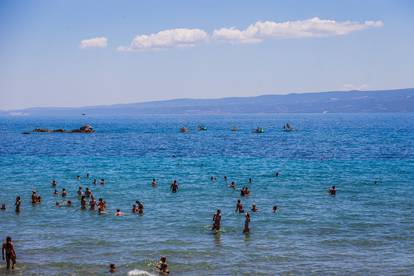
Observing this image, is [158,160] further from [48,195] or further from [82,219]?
[82,219]

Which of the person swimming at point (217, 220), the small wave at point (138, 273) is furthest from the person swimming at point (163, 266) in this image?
the person swimming at point (217, 220)

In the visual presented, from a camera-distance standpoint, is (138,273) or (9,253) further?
(9,253)

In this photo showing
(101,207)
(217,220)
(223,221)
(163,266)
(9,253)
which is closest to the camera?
(163,266)

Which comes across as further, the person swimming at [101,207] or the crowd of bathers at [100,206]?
the person swimming at [101,207]

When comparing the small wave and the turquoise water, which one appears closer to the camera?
the small wave

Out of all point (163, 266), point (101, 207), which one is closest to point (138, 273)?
point (163, 266)

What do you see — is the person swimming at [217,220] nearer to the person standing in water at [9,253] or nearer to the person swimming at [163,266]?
the person swimming at [163,266]

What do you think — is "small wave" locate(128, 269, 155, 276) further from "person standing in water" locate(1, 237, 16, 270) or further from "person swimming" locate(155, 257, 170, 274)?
"person standing in water" locate(1, 237, 16, 270)

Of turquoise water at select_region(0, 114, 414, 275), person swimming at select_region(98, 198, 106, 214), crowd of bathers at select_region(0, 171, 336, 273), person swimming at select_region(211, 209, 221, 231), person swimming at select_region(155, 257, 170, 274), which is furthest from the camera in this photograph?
person swimming at select_region(98, 198, 106, 214)

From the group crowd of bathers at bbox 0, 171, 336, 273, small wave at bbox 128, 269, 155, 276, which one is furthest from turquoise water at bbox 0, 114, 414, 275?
crowd of bathers at bbox 0, 171, 336, 273

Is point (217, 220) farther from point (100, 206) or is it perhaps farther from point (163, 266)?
point (100, 206)

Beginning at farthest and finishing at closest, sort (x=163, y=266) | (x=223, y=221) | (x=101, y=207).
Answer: (x=101, y=207), (x=223, y=221), (x=163, y=266)

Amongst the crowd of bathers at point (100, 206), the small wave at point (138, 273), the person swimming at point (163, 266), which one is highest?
the crowd of bathers at point (100, 206)

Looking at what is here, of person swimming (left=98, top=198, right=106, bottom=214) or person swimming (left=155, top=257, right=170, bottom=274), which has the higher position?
person swimming (left=98, top=198, right=106, bottom=214)
